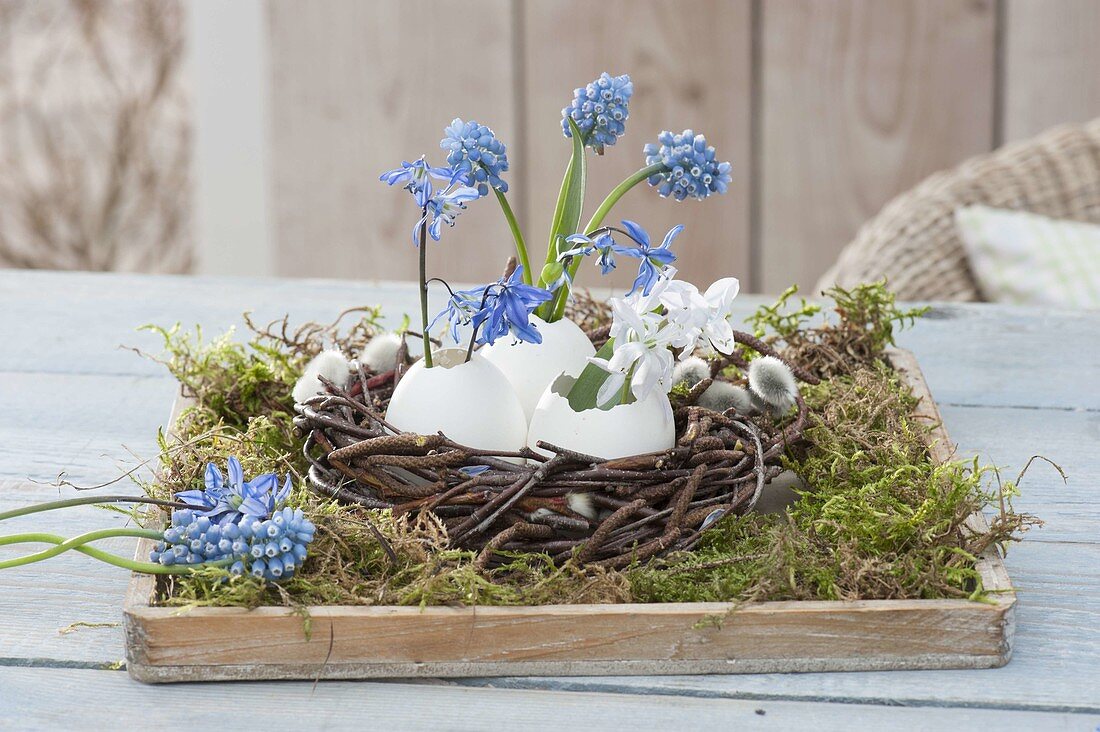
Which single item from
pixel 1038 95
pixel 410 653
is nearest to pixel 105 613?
pixel 410 653

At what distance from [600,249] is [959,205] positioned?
1155 mm

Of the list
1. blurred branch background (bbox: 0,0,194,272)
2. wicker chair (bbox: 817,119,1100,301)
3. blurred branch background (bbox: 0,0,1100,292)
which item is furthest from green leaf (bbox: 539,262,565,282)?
blurred branch background (bbox: 0,0,194,272)

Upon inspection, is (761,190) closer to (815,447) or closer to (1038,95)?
(1038,95)

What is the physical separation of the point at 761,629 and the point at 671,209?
72.5 inches

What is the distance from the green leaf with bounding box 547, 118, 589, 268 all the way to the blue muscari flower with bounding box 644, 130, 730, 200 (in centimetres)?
5

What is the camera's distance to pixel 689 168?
2.63 ft

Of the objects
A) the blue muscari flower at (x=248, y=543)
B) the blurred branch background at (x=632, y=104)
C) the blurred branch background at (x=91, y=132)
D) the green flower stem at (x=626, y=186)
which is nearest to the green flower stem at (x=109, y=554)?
the blue muscari flower at (x=248, y=543)

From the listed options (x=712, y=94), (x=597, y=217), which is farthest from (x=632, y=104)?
(x=597, y=217)

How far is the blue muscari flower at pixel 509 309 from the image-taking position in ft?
2.26

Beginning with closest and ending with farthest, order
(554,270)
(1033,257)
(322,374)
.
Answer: (554,270), (322,374), (1033,257)

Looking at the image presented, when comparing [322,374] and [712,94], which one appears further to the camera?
[712,94]

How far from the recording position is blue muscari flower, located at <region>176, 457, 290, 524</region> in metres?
0.67

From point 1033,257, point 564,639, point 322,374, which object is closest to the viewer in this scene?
point 564,639

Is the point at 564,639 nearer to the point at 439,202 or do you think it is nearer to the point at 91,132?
the point at 439,202
